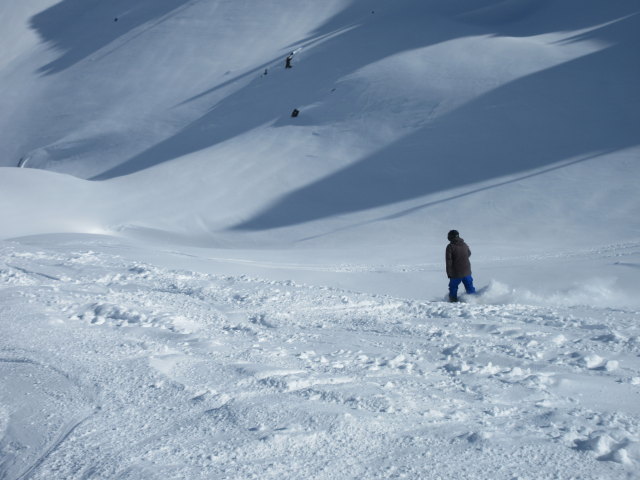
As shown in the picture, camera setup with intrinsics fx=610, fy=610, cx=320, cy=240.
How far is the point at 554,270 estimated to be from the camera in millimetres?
10352

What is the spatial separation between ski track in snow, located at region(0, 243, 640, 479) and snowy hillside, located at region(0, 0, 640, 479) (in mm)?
24

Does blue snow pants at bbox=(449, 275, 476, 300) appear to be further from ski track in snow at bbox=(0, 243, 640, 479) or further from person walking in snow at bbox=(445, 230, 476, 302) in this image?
ski track in snow at bbox=(0, 243, 640, 479)

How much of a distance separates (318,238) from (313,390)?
483 inches

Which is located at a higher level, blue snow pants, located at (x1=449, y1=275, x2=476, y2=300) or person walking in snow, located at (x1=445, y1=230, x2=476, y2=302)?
person walking in snow, located at (x1=445, y1=230, x2=476, y2=302)

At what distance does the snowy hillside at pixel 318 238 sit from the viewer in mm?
3846

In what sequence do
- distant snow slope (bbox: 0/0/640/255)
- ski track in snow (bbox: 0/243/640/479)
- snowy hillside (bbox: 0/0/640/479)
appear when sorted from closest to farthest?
1. ski track in snow (bbox: 0/243/640/479)
2. snowy hillside (bbox: 0/0/640/479)
3. distant snow slope (bbox: 0/0/640/255)

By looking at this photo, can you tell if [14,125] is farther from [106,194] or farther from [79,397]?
[79,397]

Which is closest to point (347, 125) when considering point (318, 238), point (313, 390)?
point (318, 238)

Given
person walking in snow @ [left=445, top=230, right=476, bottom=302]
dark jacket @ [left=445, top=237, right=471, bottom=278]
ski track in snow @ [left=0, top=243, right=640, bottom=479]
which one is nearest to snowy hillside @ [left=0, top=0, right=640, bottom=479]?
ski track in snow @ [left=0, top=243, right=640, bottom=479]

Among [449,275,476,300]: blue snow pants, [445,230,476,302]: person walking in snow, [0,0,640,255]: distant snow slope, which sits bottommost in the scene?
[449,275,476,300]: blue snow pants

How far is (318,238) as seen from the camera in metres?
16.7

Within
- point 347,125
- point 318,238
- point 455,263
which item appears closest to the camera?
point 455,263

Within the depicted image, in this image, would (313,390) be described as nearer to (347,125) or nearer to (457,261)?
(457,261)

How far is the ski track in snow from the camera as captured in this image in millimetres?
3498
